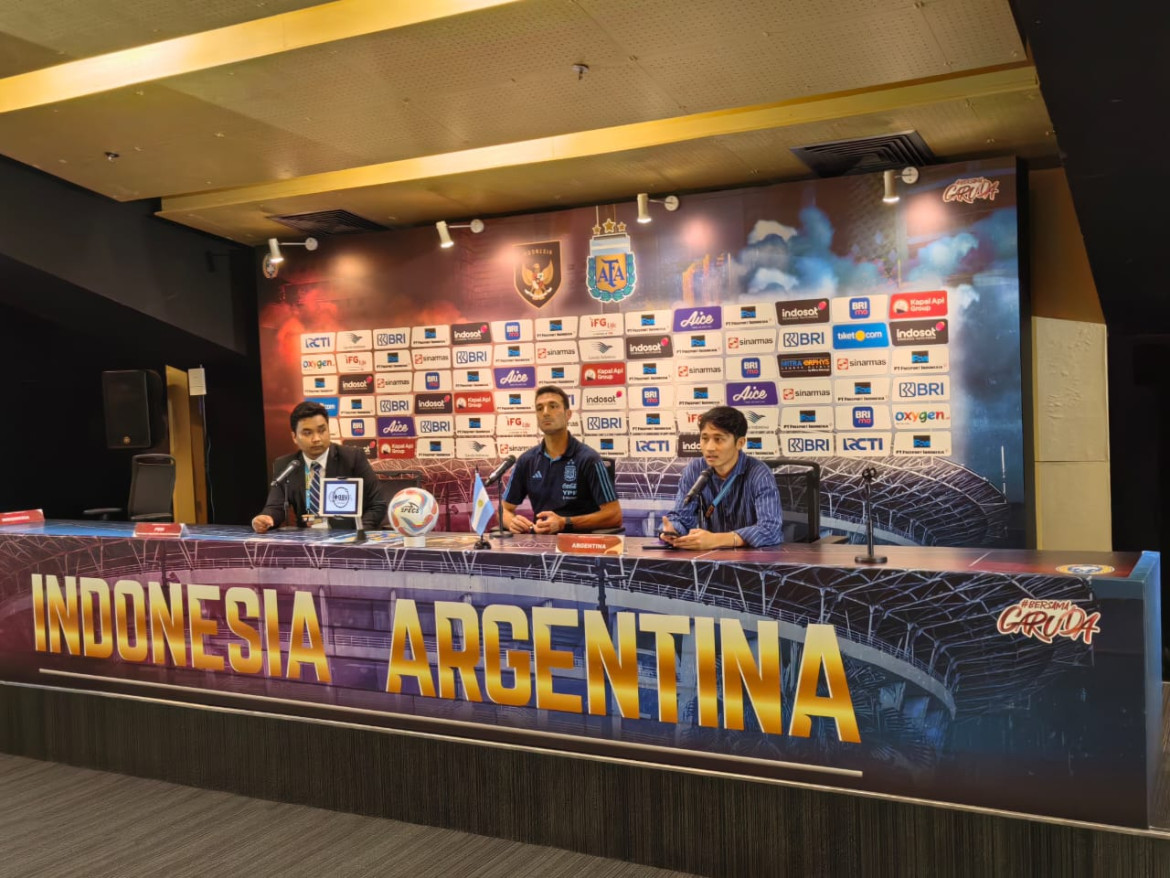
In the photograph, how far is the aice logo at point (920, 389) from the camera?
5.63m

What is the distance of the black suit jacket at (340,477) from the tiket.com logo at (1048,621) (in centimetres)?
275

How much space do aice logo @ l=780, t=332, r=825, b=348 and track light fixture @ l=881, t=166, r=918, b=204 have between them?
0.85m

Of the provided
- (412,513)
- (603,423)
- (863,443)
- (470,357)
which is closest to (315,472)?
(412,513)

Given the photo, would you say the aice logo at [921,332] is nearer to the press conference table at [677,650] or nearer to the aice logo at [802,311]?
the aice logo at [802,311]

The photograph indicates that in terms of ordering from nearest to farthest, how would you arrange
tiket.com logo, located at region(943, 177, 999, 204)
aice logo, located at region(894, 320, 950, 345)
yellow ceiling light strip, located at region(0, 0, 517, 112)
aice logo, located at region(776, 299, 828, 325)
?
1. yellow ceiling light strip, located at region(0, 0, 517, 112)
2. tiket.com logo, located at region(943, 177, 999, 204)
3. aice logo, located at region(894, 320, 950, 345)
4. aice logo, located at region(776, 299, 828, 325)

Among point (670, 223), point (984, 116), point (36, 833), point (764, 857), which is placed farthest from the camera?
point (670, 223)

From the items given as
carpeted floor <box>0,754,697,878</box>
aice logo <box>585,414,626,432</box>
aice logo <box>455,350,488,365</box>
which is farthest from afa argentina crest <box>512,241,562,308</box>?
carpeted floor <box>0,754,697,878</box>

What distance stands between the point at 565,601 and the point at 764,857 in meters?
0.91

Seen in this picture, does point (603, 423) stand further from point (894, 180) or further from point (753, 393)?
point (894, 180)

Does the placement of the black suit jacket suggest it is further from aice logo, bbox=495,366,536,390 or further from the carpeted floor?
aice logo, bbox=495,366,536,390

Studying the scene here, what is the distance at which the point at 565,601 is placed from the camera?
3.05 metres

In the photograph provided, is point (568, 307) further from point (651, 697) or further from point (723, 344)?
point (651, 697)

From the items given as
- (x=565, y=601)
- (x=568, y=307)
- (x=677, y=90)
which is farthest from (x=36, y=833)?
(x=568, y=307)

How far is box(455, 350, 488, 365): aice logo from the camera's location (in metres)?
6.93
